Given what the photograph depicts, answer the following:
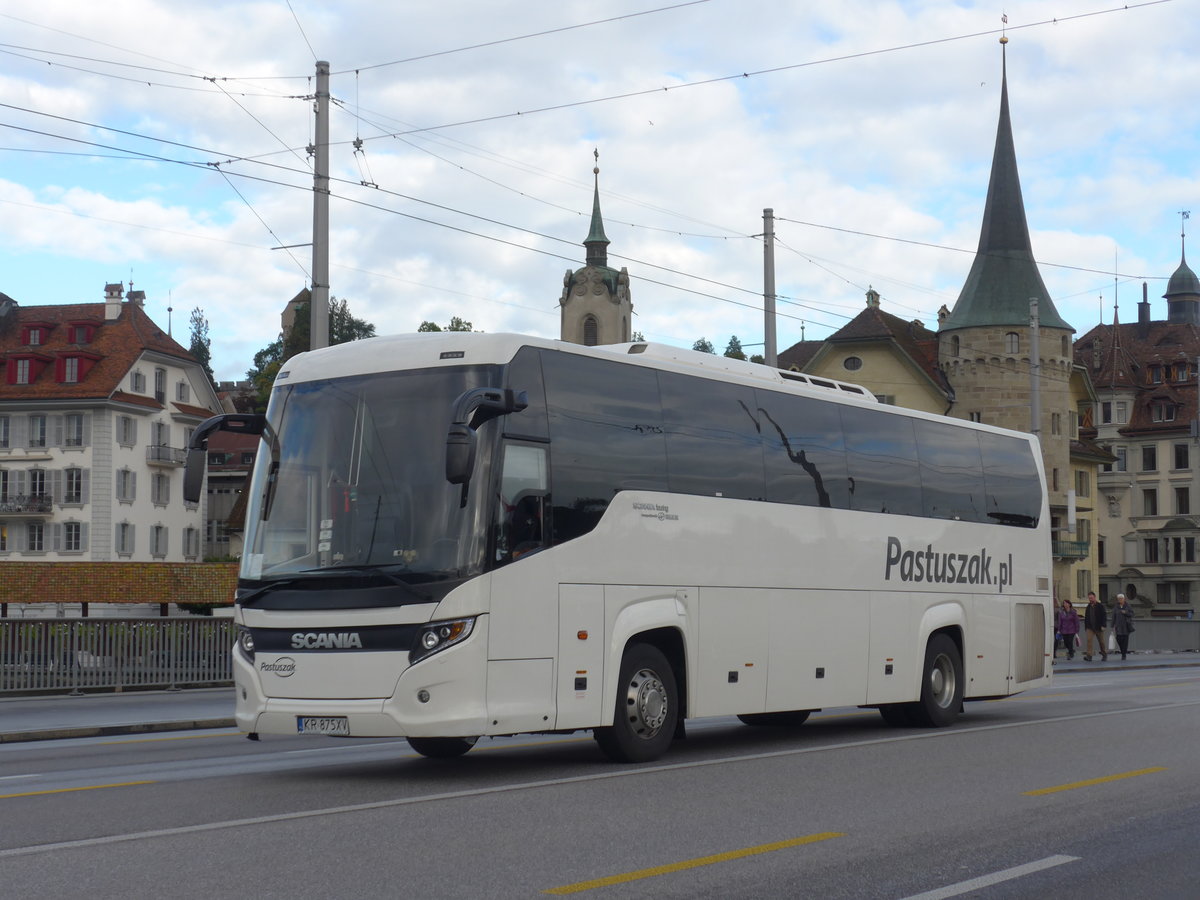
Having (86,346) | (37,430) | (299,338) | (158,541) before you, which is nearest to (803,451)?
(37,430)

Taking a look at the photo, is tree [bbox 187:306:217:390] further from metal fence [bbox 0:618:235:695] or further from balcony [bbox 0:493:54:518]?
metal fence [bbox 0:618:235:695]

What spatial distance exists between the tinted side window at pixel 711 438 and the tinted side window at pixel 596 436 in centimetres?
20

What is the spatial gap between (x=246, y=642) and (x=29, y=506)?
226 ft

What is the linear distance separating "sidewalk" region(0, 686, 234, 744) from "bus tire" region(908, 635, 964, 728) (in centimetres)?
839

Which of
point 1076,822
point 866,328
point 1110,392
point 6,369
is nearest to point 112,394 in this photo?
point 6,369

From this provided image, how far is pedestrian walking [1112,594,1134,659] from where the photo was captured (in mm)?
45656

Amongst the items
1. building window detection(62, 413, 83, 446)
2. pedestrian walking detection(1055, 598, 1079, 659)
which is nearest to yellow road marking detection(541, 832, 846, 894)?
pedestrian walking detection(1055, 598, 1079, 659)

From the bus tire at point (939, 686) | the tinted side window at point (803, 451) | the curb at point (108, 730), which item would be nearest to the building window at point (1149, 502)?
the bus tire at point (939, 686)

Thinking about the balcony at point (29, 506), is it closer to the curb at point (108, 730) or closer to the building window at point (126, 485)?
the building window at point (126, 485)

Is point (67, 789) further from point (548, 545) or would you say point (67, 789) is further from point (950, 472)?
point (950, 472)

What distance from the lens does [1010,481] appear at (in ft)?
66.1

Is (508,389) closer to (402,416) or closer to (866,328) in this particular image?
(402,416)

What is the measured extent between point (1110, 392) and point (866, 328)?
113 ft

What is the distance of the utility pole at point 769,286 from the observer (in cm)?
3047
